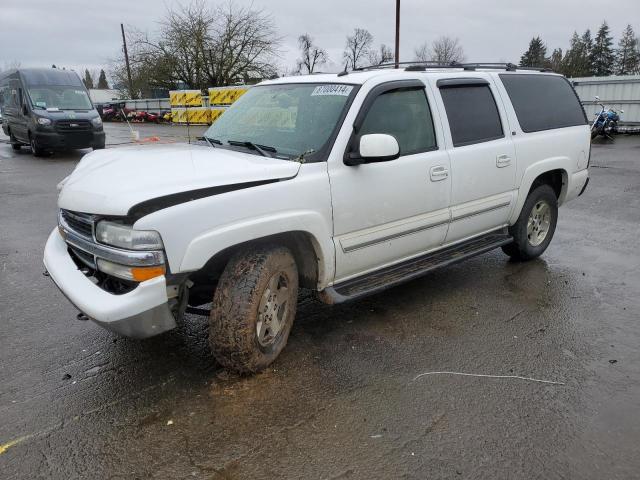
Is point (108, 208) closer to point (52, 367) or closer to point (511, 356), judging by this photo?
point (52, 367)

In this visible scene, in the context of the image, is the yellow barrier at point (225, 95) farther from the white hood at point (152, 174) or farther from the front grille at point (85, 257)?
the front grille at point (85, 257)

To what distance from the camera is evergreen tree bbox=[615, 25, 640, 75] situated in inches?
2496

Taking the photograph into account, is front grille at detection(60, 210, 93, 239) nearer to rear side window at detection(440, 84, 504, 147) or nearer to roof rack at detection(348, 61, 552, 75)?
roof rack at detection(348, 61, 552, 75)

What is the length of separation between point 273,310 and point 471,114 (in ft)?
8.38

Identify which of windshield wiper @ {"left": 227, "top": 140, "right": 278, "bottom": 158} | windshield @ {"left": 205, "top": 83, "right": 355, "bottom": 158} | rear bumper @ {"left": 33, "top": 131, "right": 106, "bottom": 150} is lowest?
rear bumper @ {"left": 33, "top": 131, "right": 106, "bottom": 150}

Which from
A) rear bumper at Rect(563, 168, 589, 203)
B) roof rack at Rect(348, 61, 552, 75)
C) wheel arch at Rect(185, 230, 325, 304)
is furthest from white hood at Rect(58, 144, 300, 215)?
rear bumper at Rect(563, 168, 589, 203)

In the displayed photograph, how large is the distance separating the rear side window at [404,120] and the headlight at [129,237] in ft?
5.59

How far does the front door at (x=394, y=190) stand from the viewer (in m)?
3.59

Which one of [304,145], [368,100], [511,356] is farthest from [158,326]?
[511,356]

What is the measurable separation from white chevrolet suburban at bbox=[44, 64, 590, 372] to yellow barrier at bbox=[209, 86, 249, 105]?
22989 millimetres

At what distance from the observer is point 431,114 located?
4203 mm

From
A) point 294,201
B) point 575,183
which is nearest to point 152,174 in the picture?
point 294,201

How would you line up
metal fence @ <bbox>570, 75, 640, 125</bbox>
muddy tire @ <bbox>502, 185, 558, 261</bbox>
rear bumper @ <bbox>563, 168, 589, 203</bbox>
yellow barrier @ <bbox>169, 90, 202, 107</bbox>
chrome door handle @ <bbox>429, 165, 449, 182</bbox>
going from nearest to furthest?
chrome door handle @ <bbox>429, 165, 449, 182</bbox>, muddy tire @ <bbox>502, 185, 558, 261</bbox>, rear bumper @ <bbox>563, 168, 589, 203</bbox>, metal fence @ <bbox>570, 75, 640, 125</bbox>, yellow barrier @ <bbox>169, 90, 202, 107</bbox>

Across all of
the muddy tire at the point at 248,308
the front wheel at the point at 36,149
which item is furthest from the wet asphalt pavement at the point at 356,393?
the front wheel at the point at 36,149
